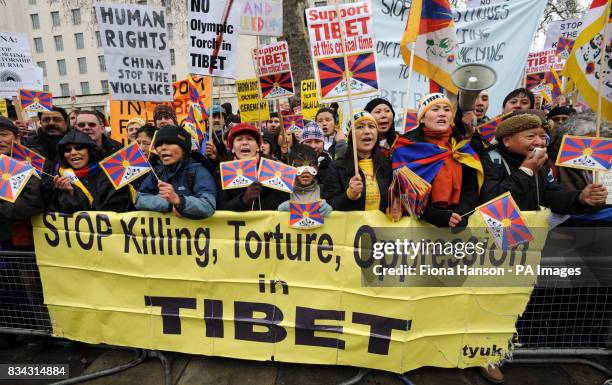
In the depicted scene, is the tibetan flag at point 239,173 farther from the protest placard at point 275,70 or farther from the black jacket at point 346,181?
the protest placard at point 275,70

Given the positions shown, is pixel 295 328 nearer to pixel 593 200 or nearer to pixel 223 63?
pixel 593 200

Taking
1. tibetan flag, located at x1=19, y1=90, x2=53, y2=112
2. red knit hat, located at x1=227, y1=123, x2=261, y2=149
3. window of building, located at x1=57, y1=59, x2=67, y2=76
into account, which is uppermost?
window of building, located at x1=57, y1=59, x2=67, y2=76

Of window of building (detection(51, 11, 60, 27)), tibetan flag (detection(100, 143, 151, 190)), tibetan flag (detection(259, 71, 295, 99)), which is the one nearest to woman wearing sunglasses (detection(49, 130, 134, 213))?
tibetan flag (detection(100, 143, 151, 190))

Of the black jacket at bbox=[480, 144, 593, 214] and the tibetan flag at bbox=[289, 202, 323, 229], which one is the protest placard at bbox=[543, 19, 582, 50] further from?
the tibetan flag at bbox=[289, 202, 323, 229]

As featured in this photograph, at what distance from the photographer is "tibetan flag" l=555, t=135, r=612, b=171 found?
2.22m

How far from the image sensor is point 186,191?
2.78 m

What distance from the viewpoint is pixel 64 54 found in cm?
4419

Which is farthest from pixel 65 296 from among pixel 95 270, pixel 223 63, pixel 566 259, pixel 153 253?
pixel 566 259

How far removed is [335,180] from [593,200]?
1.81m

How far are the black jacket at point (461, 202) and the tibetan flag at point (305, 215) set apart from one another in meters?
0.76

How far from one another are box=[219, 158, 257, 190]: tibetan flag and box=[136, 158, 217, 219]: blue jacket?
0.84 ft

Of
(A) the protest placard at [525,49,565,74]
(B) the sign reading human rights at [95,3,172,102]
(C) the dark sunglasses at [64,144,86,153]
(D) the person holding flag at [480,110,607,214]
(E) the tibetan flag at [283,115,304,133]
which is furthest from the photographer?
(A) the protest placard at [525,49,565,74]

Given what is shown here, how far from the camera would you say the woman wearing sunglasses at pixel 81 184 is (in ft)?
9.13

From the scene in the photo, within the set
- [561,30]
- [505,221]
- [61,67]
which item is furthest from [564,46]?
[61,67]
